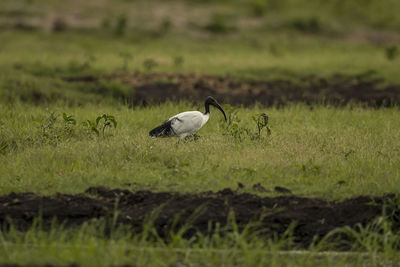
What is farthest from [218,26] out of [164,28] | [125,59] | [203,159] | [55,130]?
[203,159]

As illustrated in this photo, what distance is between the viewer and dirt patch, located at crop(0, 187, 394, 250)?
5.68 m

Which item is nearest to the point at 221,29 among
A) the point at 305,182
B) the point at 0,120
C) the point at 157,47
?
the point at 157,47

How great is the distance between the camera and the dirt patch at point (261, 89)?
41.3ft

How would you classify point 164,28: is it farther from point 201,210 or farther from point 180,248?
point 180,248

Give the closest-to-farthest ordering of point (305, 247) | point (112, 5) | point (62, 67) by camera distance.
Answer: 1. point (305, 247)
2. point (62, 67)
3. point (112, 5)

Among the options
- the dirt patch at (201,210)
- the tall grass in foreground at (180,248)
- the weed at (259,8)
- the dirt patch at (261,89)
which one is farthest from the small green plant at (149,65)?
the weed at (259,8)

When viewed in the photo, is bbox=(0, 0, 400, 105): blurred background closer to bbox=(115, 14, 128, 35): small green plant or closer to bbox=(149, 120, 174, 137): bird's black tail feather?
bbox=(115, 14, 128, 35): small green plant

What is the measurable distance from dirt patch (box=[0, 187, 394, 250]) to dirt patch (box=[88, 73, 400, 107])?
20.3 ft

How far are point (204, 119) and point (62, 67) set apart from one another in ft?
26.7

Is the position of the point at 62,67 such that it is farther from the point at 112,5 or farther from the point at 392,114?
the point at 112,5

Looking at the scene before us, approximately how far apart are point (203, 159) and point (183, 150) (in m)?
0.36

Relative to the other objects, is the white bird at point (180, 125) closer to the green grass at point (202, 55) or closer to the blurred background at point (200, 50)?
the blurred background at point (200, 50)

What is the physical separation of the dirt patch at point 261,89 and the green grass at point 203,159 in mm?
3537

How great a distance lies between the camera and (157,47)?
64.7 feet
